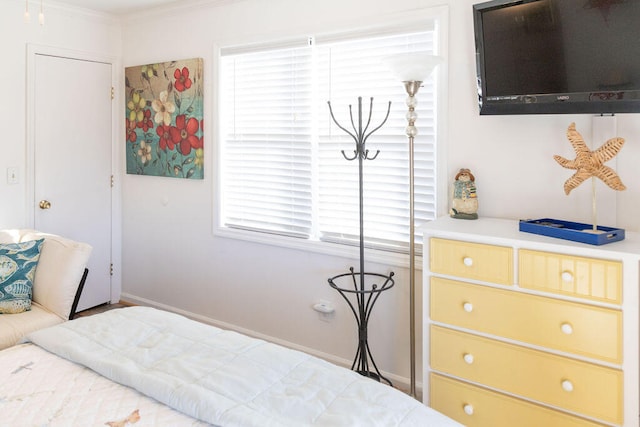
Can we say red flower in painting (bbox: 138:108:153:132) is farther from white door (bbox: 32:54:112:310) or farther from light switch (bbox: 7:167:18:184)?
light switch (bbox: 7:167:18:184)

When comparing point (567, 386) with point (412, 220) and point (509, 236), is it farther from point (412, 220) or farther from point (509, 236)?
point (412, 220)

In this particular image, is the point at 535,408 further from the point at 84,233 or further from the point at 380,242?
the point at 84,233

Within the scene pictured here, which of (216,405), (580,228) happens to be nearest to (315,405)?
(216,405)

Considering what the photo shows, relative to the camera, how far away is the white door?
12.1ft

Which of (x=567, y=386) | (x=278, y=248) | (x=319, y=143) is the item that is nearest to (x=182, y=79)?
(x=319, y=143)

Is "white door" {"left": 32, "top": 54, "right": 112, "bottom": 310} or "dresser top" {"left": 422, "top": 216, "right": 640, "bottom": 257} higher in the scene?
"white door" {"left": 32, "top": 54, "right": 112, "bottom": 310}

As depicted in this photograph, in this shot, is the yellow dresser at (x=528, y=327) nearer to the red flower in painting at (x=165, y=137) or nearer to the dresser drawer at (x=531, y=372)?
the dresser drawer at (x=531, y=372)

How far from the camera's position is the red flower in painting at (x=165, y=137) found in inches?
150

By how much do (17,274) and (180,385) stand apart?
181cm

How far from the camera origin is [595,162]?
195cm

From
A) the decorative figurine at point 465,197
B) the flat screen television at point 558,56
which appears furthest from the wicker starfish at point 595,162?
the decorative figurine at point 465,197

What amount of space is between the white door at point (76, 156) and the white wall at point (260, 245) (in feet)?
0.44

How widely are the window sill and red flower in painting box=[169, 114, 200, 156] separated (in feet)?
Answer: 2.10

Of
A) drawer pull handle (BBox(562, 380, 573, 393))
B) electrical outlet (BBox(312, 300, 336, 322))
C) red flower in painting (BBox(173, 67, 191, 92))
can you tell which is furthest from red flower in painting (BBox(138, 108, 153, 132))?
drawer pull handle (BBox(562, 380, 573, 393))
